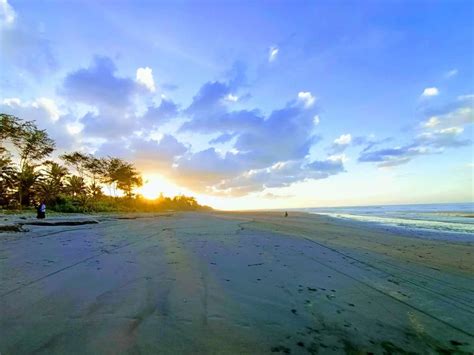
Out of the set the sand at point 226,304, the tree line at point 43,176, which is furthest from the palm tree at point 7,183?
the sand at point 226,304

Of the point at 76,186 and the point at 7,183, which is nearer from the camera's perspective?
the point at 7,183

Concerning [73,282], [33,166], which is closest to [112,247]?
[73,282]

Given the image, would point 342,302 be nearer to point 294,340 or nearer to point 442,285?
point 294,340

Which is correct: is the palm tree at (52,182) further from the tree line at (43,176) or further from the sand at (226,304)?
the sand at (226,304)

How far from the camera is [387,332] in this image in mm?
2977

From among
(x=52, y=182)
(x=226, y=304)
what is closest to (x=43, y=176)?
(x=52, y=182)

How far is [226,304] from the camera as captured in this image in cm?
353

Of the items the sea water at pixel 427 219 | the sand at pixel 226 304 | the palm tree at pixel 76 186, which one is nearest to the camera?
the sand at pixel 226 304

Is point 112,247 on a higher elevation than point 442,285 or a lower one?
higher

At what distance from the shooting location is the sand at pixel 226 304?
8.57 ft

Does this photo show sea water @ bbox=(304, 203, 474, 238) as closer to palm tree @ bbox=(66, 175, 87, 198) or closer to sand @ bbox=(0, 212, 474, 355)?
sand @ bbox=(0, 212, 474, 355)

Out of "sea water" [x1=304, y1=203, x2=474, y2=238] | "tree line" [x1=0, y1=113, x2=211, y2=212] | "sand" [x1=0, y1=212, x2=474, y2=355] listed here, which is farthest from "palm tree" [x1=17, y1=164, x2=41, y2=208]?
"sea water" [x1=304, y1=203, x2=474, y2=238]

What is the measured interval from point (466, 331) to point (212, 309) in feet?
9.30

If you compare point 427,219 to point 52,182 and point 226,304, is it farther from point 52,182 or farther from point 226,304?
point 52,182
